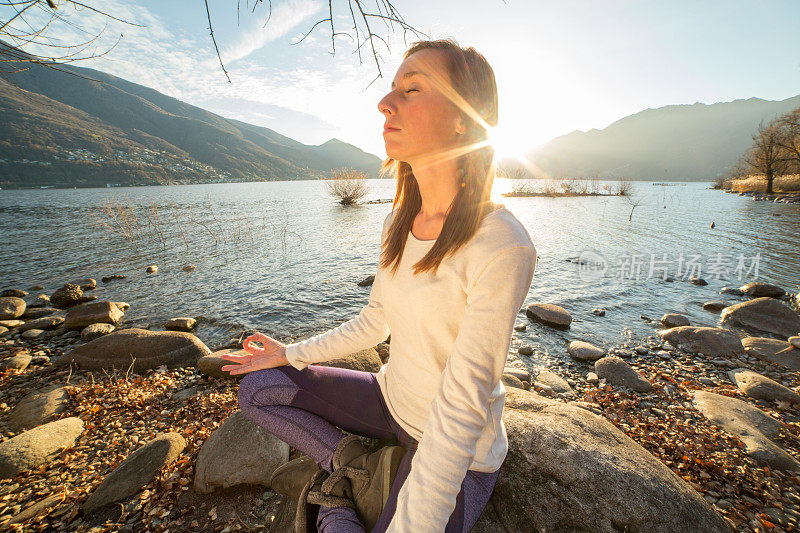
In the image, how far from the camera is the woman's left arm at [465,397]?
47.8 inches

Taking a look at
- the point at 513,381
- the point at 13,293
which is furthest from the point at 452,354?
the point at 13,293

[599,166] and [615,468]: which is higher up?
[599,166]

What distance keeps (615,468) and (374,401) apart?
5.57 feet

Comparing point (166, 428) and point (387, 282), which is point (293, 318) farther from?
point (387, 282)

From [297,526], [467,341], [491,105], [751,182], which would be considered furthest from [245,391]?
[751,182]

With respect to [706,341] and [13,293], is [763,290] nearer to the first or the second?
[706,341]

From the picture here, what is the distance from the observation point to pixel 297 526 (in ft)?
6.15

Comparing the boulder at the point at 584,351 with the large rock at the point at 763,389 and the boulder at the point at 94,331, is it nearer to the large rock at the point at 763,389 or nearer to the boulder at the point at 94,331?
the large rock at the point at 763,389

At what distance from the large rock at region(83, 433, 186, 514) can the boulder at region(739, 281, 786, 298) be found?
1430cm

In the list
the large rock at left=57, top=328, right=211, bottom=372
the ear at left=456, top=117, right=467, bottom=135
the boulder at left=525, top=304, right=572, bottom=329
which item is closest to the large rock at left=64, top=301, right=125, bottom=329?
the large rock at left=57, top=328, right=211, bottom=372

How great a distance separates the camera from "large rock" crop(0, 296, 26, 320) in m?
7.61

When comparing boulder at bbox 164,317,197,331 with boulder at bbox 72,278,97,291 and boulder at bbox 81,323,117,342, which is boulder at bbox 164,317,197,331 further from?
boulder at bbox 72,278,97,291

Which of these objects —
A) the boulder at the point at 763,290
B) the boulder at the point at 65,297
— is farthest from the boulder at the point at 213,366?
the boulder at the point at 763,290

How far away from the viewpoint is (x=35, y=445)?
3.01 meters
